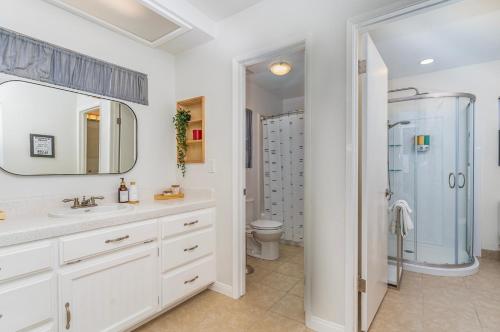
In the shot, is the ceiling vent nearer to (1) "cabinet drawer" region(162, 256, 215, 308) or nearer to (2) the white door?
(2) the white door

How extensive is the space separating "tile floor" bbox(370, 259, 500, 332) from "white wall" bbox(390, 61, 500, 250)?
2.27ft

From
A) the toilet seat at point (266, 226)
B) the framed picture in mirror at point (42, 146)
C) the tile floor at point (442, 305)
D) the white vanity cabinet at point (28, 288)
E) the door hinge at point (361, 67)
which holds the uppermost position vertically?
the door hinge at point (361, 67)

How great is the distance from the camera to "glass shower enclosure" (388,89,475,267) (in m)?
2.83

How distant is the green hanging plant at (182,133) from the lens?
2.44 m

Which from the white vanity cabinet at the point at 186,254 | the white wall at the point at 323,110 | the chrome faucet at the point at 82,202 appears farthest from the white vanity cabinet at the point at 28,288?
the white wall at the point at 323,110

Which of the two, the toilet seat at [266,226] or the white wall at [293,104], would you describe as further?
the white wall at [293,104]

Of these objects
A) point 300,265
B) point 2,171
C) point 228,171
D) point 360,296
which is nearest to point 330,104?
point 228,171

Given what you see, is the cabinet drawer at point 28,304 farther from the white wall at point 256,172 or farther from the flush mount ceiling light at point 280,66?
the white wall at point 256,172

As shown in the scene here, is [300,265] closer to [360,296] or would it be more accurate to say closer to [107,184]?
[360,296]

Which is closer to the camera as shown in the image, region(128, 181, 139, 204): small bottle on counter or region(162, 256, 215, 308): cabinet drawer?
region(162, 256, 215, 308): cabinet drawer

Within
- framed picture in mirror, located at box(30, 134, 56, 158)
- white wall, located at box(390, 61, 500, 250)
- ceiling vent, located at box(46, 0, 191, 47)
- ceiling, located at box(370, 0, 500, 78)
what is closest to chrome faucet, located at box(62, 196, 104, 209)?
framed picture in mirror, located at box(30, 134, 56, 158)

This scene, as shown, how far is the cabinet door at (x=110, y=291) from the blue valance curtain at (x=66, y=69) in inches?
51.4

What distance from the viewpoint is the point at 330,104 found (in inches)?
66.3

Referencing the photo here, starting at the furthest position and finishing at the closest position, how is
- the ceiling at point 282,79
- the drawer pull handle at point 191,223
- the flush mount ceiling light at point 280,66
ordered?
the ceiling at point 282,79 < the flush mount ceiling light at point 280,66 < the drawer pull handle at point 191,223
